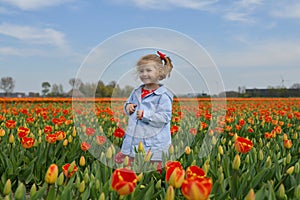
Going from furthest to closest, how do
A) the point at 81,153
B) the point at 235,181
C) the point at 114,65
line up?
the point at 81,153 → the point at 114,65 → the point at 235,181

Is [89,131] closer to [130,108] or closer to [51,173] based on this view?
[130,108]

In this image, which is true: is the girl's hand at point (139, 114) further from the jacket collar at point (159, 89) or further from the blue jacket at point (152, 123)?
the jacket collar at point (159, 89)

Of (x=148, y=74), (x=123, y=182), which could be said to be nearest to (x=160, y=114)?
(x=148, y=74)

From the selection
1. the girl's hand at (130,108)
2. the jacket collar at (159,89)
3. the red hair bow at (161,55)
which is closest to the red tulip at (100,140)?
the girl's hand at (130,108)

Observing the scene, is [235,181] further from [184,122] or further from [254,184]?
[184,122]

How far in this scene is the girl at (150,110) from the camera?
2895mm

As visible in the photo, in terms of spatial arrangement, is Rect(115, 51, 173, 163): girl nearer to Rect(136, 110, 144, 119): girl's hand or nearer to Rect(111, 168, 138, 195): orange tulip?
Rect(136, 110, 144, 119): girl's hand

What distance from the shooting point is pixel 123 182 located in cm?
157

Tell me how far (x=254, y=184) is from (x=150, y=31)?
1.34 metres

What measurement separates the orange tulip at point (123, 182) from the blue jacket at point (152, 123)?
1.40 meters

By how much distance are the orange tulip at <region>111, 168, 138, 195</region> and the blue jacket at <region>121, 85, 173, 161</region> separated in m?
1.40

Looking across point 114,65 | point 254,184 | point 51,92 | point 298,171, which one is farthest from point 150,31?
point 51,92

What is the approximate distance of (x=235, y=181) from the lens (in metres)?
2.49

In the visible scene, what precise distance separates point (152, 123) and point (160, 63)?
54 cm
